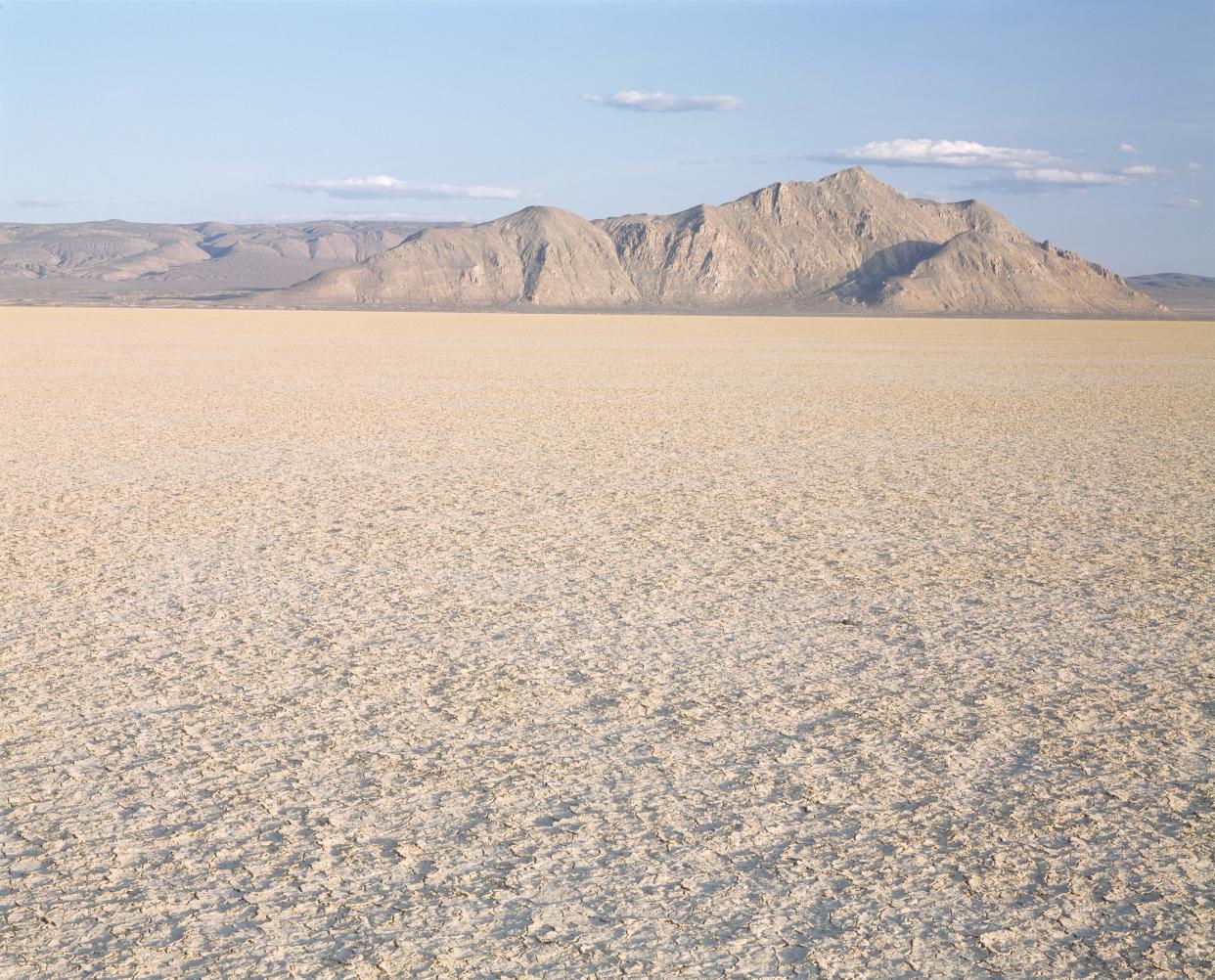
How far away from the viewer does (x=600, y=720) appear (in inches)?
197

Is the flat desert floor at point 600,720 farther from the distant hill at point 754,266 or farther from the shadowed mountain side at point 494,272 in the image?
the shadowed mountain side at point 494,272

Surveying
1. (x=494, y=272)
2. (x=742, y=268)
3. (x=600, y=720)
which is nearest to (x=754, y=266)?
(x=742, y=268)

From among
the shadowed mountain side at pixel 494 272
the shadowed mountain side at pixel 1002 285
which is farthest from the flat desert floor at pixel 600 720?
→ the shadowed mountain side at pixel 1002 285

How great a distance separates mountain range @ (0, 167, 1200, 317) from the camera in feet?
476

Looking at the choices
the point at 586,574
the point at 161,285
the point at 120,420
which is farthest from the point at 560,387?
the point at 161,285

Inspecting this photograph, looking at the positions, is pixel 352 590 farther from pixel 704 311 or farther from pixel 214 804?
pixel 704 311

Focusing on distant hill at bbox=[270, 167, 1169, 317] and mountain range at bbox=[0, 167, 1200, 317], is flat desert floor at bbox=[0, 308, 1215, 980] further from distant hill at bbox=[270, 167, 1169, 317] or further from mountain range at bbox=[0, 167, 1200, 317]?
distant hill at bbox=[270, 167, 1169, 317]

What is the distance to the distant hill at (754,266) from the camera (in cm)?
14575

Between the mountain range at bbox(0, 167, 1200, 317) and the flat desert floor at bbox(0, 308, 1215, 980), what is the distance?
414 feet

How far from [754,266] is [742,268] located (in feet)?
5.92

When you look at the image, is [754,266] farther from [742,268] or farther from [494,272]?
[494,272]

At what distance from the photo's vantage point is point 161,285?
196250 mm

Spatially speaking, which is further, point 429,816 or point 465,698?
point 465,698

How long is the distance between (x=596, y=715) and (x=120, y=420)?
502 inches
